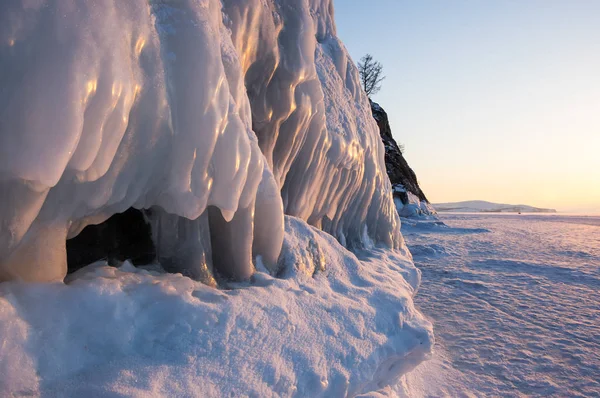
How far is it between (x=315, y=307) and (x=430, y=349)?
0.85 m

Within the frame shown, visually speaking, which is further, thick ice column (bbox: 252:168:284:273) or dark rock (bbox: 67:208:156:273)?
thick ice column (bbox: 252:168:284:273)

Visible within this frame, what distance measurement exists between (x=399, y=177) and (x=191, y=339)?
58.2 ft

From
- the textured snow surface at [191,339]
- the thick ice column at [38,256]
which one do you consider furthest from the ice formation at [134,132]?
the textured snow surface at [191,339]

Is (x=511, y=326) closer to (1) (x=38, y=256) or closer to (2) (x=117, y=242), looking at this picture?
(2) (x=117, y=242)

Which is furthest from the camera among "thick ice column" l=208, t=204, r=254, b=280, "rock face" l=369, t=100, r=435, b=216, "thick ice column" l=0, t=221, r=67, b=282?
"rock face" l=369, t=100, r=435, b=216

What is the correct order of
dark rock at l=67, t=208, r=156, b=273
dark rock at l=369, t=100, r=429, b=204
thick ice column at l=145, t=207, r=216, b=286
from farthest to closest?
dark rock at l=369, t=100, r=429, b=204
thick ice column at l=145, t=207, r=216, b=286
dark rock at l=67, t=208, r=156, b=273

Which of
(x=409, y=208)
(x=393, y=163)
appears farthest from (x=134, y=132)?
(x=393, y=163)

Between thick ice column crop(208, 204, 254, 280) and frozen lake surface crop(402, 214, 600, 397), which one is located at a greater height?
thick ice column crop(208, 204, 254, 280)

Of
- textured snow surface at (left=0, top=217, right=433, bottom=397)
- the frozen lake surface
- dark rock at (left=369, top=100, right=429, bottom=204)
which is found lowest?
the frozen lake surface

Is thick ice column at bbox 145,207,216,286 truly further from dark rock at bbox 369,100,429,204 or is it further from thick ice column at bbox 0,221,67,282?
dark rock at bbox 369,100,429,204

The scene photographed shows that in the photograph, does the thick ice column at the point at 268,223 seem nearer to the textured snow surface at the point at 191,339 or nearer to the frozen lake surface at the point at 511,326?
the textured snow surface at the point at 191,339

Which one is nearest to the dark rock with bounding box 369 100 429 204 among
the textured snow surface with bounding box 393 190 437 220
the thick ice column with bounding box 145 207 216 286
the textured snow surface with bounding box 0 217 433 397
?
the textured snow surface with bounding box 393 190 437 220

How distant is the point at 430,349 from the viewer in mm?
2271

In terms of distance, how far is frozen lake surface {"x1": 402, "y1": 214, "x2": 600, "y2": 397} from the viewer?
106 inches
